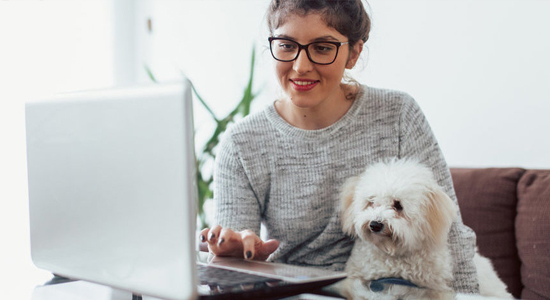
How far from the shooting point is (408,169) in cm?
132

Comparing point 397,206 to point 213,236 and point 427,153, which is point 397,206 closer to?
point 427,153

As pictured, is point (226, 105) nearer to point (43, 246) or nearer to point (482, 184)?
point (482, 184)

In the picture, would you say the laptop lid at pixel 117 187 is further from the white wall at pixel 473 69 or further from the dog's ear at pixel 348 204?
the white wall at pixel 473 69

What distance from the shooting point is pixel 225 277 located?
33.0 inches

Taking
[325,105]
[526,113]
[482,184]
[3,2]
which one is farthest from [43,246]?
[3,2]

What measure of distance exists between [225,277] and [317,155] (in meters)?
0.62

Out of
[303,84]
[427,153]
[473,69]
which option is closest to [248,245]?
[303,84]

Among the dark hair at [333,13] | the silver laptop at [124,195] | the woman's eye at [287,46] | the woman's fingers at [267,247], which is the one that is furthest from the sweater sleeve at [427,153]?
the silver laptop at [124,195]

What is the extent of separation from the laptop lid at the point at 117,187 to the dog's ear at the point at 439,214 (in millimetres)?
819

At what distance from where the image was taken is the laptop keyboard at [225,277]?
0.79 m

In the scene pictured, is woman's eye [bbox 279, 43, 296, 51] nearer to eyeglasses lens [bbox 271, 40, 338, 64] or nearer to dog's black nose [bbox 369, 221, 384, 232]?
eyeglasses lens [bbox 271, 40, 338, 64]

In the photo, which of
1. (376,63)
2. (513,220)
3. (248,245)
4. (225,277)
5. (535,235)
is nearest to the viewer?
(225,277)

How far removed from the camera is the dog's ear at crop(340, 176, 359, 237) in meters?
1.33

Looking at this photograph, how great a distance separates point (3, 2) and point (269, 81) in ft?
4.11
